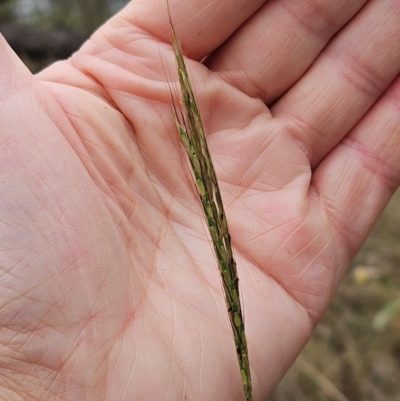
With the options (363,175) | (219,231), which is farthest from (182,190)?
(363,175)

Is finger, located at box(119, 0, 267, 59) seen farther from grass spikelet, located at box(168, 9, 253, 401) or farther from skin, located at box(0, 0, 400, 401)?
grass spikelet, located at box(168, 9, 253, 401)

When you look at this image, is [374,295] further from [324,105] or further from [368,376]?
[324,105]

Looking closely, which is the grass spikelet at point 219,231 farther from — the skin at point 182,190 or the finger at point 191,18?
the finger at point 191,18

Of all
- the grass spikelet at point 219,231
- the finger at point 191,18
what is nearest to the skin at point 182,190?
the finger at point 191,18

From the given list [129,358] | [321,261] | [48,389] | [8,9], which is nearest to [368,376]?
[321,261]

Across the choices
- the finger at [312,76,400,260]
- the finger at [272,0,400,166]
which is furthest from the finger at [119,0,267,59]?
the finger at [312,76,400,260]

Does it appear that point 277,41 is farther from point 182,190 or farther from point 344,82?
point 182,190

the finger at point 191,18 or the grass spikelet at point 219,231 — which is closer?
the grass spikelet at point 219,231
